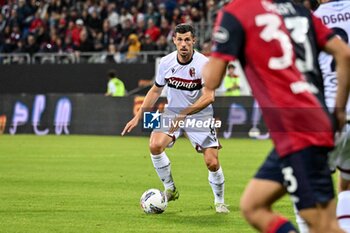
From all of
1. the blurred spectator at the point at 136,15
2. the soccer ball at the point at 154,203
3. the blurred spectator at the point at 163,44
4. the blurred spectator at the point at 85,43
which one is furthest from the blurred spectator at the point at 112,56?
the soccer ball at the point at 154,203

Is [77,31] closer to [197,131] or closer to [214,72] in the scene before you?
[197,131]

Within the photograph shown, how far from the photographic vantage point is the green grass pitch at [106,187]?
10.3m

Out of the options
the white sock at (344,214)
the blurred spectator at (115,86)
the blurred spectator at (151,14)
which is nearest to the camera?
the white sock at (344,214)

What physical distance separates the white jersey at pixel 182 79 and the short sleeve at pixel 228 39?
6.22 meters

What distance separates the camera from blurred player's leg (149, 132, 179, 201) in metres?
11.9

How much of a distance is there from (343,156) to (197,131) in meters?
4.38

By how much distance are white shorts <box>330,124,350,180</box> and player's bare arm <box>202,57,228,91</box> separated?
196 cm

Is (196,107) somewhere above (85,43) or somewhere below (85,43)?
above

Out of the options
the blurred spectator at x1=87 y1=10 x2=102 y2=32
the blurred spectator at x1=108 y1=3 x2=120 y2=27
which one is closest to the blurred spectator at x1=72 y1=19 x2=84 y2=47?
the blurred spectator at x1=87 y1=10 x2=102 y2=32

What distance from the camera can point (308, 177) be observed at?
564cm

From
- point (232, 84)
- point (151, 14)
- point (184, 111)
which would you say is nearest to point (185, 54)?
point (184, 111)

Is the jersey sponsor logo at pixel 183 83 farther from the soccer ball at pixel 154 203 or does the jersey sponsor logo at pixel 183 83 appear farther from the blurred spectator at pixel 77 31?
the blurred spectator at pixel 77 31

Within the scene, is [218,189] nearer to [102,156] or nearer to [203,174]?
[203,174]

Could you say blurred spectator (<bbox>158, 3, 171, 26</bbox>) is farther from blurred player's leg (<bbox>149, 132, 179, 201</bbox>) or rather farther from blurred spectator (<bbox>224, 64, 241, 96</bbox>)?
blurred player's leg (<bbox>149, 132, 179, 201</bbox>)
